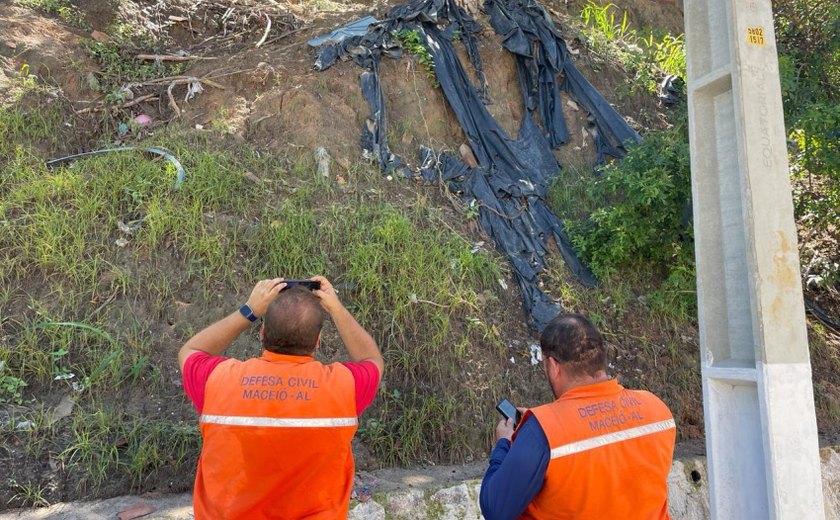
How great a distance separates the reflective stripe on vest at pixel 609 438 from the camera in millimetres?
2090

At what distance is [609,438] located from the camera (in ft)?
7.07

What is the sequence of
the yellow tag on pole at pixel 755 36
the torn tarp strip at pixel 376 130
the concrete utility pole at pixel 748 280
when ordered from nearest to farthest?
the concrete utility pole at pixel 748 280, the yellow tag on pole at pixel 755 36, the torn tarp strip at pixel 376 130

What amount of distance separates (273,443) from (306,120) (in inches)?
174

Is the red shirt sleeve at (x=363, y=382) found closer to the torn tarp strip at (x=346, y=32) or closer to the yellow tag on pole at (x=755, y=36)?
the yellow tag on pole at (x=755, y=36)

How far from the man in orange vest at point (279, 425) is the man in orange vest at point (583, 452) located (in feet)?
1.87

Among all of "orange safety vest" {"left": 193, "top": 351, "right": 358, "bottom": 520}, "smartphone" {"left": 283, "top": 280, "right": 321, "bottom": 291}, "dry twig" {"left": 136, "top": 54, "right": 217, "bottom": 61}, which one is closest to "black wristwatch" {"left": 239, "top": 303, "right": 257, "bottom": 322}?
"smartphone" {"left": 283, "top": 280, "right": 321, "bottom": 291}

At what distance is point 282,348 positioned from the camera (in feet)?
7.53

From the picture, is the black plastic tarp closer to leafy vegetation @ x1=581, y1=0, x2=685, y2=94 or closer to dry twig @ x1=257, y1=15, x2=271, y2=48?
dry twig @ x1=257, y1=15, x2=271, y2=48

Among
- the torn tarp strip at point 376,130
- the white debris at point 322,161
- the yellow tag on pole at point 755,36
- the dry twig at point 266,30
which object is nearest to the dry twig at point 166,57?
the dry twig at point 266,30

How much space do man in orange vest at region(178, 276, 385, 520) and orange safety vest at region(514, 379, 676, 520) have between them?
683 millimetres

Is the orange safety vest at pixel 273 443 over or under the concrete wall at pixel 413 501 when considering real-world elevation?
over

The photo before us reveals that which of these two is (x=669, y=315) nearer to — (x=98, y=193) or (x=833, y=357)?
(x=833, y=357)

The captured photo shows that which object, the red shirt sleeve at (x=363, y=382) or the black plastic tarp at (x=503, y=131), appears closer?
the red shirt sleeve at (x=363, y=382)

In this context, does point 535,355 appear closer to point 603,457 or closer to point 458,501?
point 458,501
